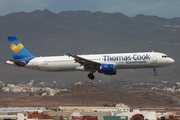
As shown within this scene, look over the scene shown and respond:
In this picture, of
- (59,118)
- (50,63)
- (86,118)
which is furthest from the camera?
(59,118)

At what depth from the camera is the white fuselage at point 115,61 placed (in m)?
89.8

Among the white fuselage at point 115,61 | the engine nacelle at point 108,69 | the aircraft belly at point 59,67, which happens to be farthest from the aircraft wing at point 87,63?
the engine nacelle at point 108,69

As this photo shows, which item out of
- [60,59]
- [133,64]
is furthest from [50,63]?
[133,64]

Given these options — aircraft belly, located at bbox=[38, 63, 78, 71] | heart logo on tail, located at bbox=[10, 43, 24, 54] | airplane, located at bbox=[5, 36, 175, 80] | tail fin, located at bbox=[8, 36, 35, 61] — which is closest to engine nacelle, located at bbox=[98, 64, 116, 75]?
airplane, located at bbox=[5, 36, 175, 80]

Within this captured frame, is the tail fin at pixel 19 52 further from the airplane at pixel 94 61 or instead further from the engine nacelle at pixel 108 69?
the engine nacelle at pixel 108 69

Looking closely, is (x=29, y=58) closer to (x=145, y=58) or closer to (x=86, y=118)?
(x=145, y=58)

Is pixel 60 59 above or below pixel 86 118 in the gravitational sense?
above

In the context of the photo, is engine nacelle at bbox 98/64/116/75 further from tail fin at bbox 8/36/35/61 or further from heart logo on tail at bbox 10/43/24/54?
heart logo on tail at bbox 10/43/24/54

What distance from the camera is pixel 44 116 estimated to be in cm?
13175

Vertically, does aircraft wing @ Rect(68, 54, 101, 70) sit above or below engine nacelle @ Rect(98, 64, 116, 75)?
above

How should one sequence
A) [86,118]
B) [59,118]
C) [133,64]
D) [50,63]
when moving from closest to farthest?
[133,64] < [50,63] < [86,118] < [59,118]

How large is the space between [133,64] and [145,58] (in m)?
2.03

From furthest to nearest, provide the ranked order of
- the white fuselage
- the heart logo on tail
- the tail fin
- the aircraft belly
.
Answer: the heart logo on tail < the tail fin < the aircraft belly < the white fuselage

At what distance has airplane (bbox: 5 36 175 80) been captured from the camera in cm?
8994
